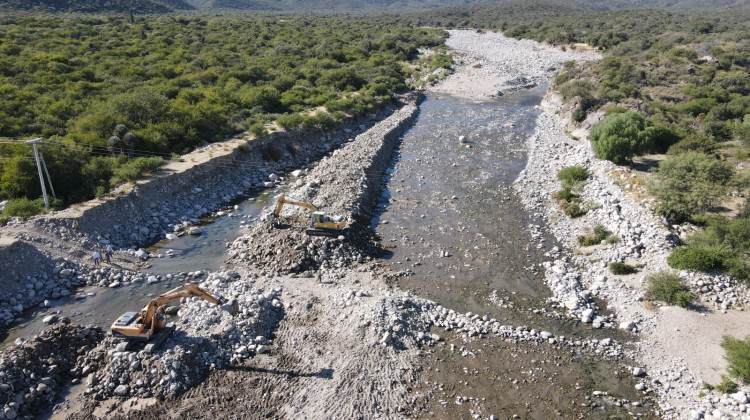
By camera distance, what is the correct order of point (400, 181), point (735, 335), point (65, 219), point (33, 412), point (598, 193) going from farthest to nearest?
point (400, 181) → point (598, 193) → point (65, 219) → point (735, 335) → point (33, 412)

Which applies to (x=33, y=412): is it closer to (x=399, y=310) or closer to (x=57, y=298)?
(x=57, y=298)

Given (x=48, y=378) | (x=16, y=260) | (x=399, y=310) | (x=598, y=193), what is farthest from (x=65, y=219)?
(x=598, y=193)

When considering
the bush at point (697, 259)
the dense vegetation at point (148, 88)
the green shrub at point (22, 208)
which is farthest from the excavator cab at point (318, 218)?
the bush at point (697, 259)

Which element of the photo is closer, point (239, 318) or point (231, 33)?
point (239, 318)

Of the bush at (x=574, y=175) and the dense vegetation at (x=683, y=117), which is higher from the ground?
the dense vegetation at (x=683, y=117)

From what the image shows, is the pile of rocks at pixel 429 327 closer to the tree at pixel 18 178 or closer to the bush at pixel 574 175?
the bush at pixel 574 175

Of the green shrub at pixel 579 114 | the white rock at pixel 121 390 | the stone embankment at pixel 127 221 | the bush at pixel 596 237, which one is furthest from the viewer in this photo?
the green shrub at pixel 579 114

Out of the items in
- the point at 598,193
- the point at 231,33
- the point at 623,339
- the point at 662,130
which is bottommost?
the point at 623,339
